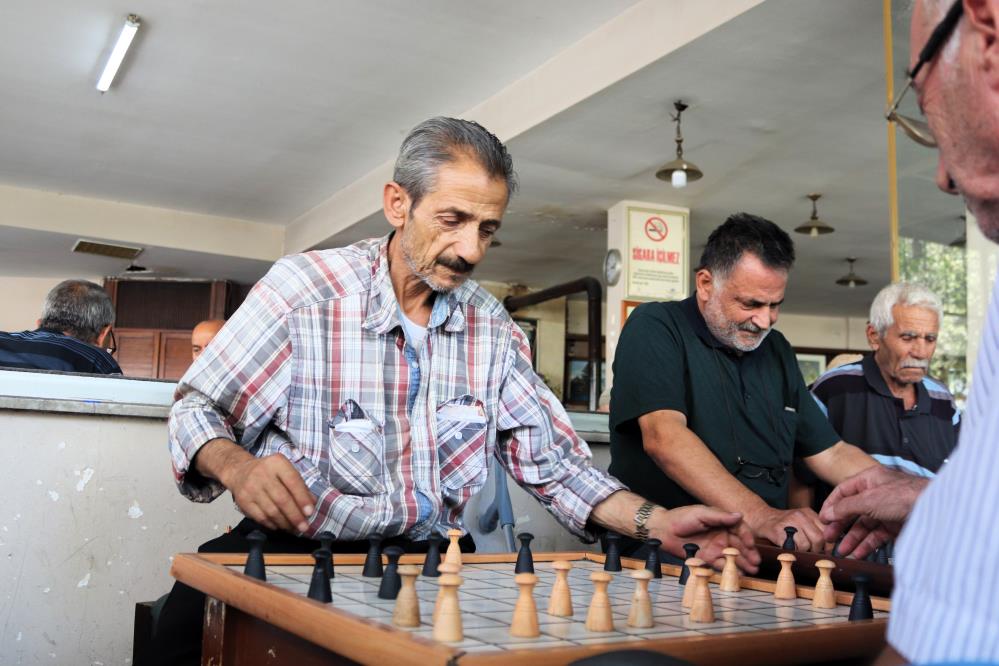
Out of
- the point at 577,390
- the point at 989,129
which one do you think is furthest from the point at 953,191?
the point at 577,390

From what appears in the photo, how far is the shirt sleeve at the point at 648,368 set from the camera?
8.67 ft

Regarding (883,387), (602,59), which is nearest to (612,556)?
(883,387)

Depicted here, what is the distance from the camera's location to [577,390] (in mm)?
14008

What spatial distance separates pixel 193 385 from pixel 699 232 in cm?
848

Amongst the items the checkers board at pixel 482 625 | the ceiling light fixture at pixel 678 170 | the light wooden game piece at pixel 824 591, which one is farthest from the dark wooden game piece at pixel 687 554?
the ceiling light fixture at pixel 678 170

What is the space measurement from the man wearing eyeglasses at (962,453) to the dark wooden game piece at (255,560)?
0.88 meters

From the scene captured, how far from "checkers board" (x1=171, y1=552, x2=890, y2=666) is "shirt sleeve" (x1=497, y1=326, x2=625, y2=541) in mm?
520

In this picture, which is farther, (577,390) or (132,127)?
(577,390)

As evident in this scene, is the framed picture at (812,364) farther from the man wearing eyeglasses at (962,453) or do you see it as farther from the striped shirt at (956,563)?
the striped shirt at (956,563)

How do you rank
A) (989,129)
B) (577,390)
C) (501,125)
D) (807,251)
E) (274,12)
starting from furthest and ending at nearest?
(577,390) → (807,251) → (501,125) → (274,12) → (989,129)

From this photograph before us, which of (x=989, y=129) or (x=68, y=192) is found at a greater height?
(x=68, y=192)

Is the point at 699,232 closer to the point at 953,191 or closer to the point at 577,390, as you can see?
the point at 577,390

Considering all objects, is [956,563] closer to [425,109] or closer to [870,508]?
[870,508]

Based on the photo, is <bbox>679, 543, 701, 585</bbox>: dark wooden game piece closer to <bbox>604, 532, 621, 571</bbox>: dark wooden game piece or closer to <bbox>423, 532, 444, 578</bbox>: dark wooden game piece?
<bbox>604, 532, 621, 571</bbox>: dark wooden game piece
